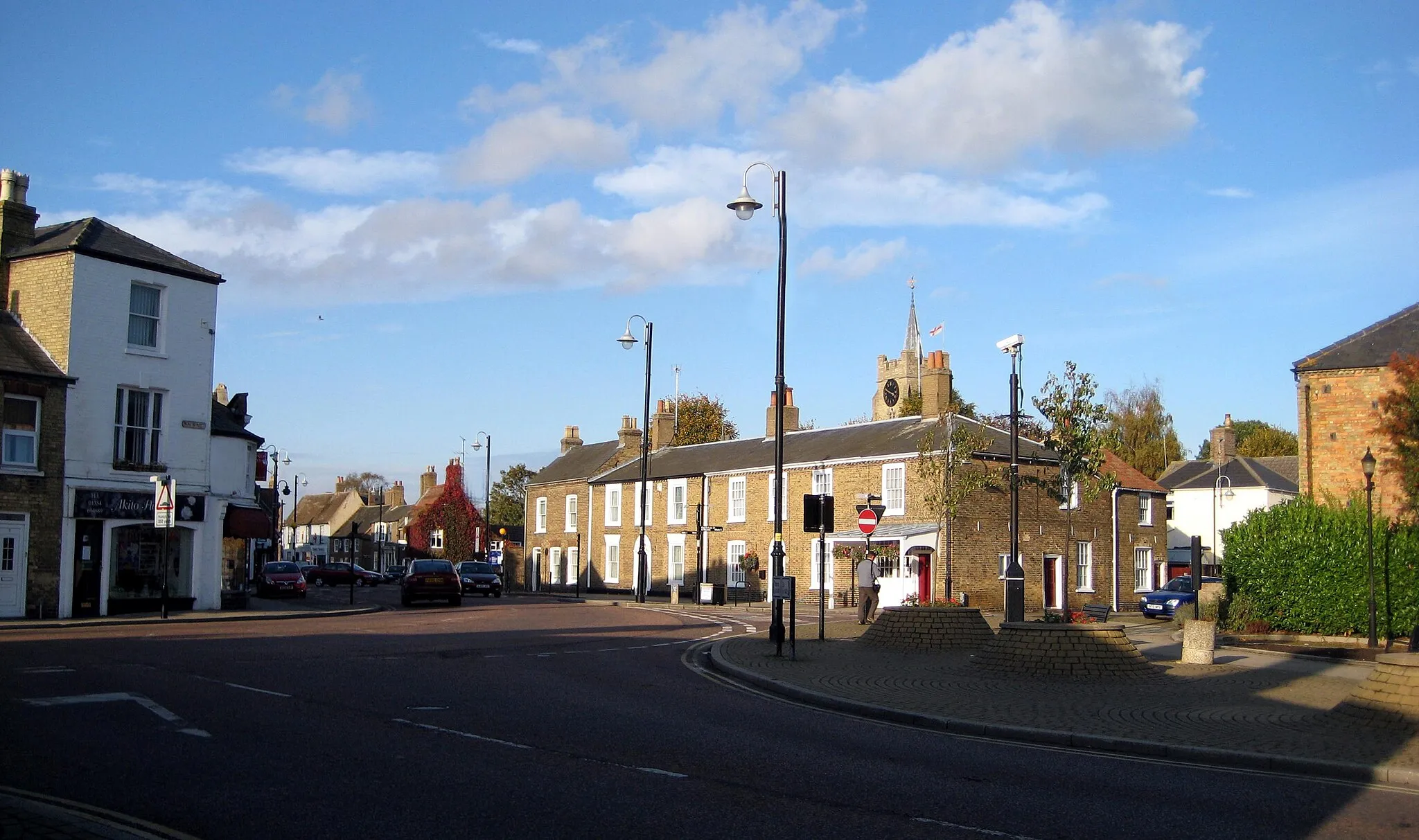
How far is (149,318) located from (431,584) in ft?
40.4

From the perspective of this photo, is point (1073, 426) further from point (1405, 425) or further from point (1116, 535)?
point (1116, 535)

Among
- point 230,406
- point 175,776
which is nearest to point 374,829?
point 175,776

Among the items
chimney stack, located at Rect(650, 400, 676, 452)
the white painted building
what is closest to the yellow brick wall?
the white painted building

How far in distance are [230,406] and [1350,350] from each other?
38.8 metres

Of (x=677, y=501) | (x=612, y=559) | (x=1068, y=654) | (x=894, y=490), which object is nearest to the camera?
(x=1068, y=654)

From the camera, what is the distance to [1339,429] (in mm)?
28312

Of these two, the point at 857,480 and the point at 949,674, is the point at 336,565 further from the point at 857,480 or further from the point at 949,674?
the point at 949,674

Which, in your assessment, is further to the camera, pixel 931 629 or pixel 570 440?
pixel 570 440

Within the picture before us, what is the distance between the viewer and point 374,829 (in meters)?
6.99

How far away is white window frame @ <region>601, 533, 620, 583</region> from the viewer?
187 ft

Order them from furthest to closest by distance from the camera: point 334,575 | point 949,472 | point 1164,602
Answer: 1. point 334,575
2. point 949,472
3. point 1164,602

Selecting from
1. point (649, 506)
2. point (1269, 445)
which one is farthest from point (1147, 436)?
point (649, 506)

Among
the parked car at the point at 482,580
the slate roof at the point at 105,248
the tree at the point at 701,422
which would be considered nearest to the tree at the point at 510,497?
the tree at the point at 701,422

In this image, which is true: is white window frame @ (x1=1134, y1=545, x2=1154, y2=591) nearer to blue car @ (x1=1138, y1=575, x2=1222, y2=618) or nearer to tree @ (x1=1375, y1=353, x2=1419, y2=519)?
blue car @ (x1=1138, y1=575, x2=1222, y2=618)
